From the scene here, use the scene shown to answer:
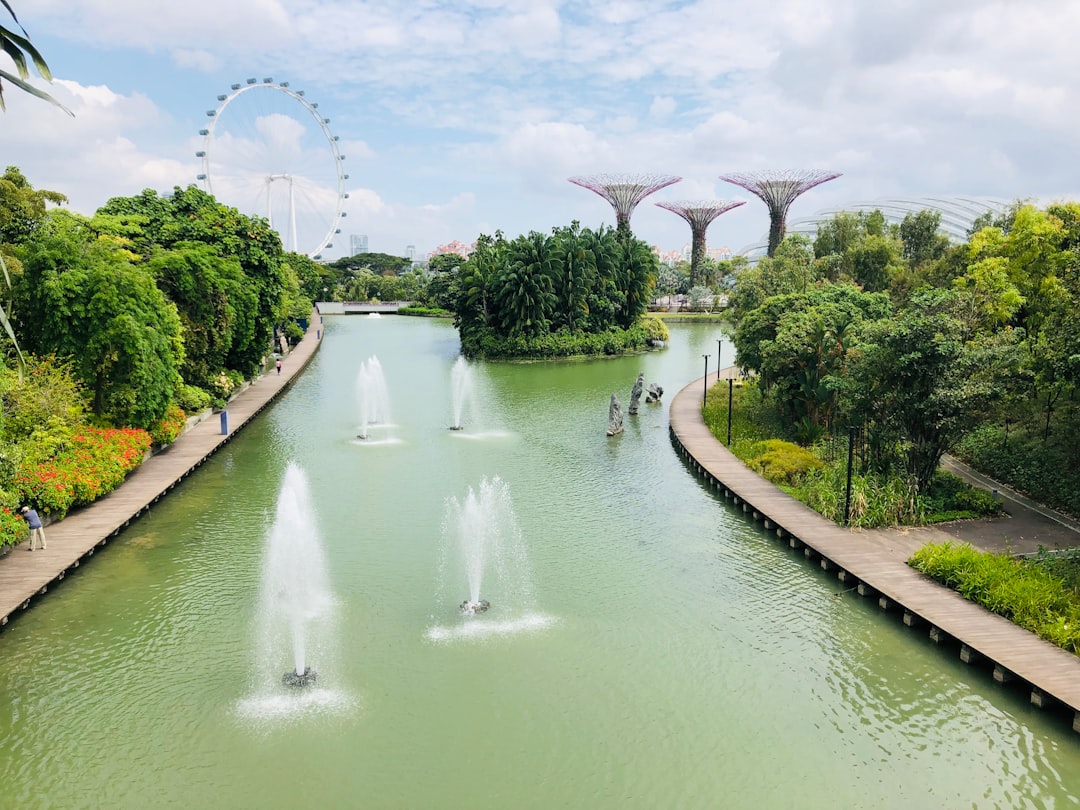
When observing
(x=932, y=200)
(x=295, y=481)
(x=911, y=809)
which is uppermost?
(x=932, y=200)

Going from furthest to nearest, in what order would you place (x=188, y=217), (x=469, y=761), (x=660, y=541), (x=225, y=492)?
(x=188, y=217), (x=225, y=492), (x=660, y=541), (x=469, y=761)

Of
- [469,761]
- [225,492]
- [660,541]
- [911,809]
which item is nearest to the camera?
[911,809]

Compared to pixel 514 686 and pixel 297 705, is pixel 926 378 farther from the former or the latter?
pixel 297 705

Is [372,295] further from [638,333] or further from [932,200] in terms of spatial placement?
[932,200]

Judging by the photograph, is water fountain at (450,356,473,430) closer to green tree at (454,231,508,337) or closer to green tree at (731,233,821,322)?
green tree at (454,231,508,337)

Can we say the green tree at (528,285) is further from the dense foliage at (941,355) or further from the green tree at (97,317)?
the green tree at (97,317)

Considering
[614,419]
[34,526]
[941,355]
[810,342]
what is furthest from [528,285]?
[34,526]

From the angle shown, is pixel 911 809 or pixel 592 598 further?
pixel 592 598

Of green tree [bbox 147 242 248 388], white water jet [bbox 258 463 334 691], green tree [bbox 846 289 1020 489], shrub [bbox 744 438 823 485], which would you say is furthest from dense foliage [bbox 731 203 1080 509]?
green tree [bbox 147 242 248 388]

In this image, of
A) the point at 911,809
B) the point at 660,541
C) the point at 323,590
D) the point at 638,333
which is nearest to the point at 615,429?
the point at 660,541
